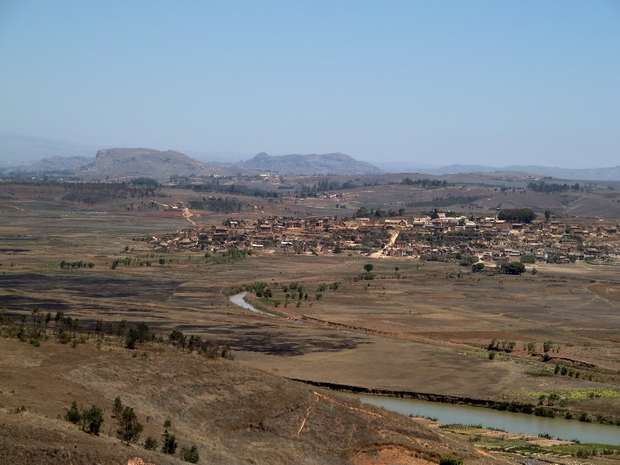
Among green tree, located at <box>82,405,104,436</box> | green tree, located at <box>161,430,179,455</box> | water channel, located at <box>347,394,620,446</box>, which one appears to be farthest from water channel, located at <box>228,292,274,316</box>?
green tree, located at <box>82,405,104,436</box>

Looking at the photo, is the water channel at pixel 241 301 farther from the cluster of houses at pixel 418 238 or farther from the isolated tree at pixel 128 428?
the isolated tree at pixel 128 428

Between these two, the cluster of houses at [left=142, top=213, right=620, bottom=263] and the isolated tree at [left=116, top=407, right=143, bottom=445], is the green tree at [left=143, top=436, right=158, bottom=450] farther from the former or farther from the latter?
the cluster of houses at [left=142, top=213, right=620, bottom=263]

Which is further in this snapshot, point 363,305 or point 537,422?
point 363,305

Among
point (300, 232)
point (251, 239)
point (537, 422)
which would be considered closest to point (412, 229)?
point (300, 232)

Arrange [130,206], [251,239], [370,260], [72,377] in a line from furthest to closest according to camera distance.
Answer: [130,206], [251,239], [370,260], [72,377]

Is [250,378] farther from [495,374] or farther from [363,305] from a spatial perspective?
[363,305]

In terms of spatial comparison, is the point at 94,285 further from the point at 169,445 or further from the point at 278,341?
the point at 169,445

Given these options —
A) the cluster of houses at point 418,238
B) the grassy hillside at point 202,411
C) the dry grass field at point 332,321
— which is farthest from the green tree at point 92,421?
the cluster of houses at point 418,238
